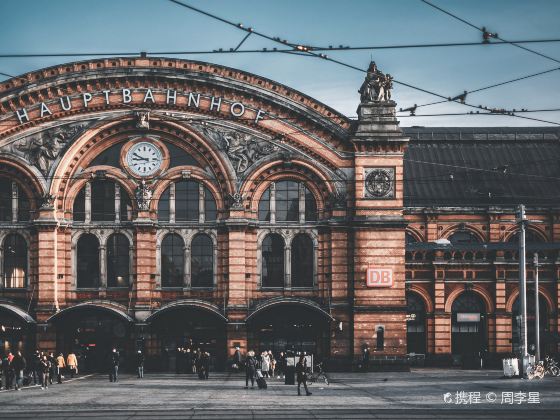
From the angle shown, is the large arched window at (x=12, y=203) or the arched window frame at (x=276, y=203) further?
the arched window frame at (x=276, y=203)

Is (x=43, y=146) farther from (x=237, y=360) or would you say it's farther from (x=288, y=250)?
(x=237, y=360)

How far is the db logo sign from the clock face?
12.1 metres

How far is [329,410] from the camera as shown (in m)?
31.6

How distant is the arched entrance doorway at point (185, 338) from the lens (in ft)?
→ 179

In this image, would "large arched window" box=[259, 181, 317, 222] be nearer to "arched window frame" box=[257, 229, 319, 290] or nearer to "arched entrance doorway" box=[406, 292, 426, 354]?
"arched window frame" box=[257, 229, 319, 290]

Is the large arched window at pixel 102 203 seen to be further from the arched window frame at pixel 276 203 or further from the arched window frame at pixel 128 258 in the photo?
the arched window frame at pixel 276 203

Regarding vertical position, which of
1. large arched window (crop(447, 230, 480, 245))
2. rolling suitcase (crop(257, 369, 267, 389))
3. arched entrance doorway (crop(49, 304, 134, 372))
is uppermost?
large arched window (crop(447, 230, 480, 245))

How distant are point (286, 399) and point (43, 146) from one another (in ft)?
77.8

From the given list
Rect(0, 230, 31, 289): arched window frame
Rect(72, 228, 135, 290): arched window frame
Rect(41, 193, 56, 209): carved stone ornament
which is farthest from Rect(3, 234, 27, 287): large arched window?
Rect(72, 228, 135, 290): arched window frame

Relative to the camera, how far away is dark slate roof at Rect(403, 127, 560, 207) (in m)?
69.5

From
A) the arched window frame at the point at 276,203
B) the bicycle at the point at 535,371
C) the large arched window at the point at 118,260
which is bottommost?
the bicycle at the point at 535,371

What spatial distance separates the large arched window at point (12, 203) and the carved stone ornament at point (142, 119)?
6894 mm

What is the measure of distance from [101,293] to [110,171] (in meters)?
6.25

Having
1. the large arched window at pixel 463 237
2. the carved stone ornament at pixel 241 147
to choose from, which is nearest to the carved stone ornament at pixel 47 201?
the carved stone ornament at pixel 241 147
